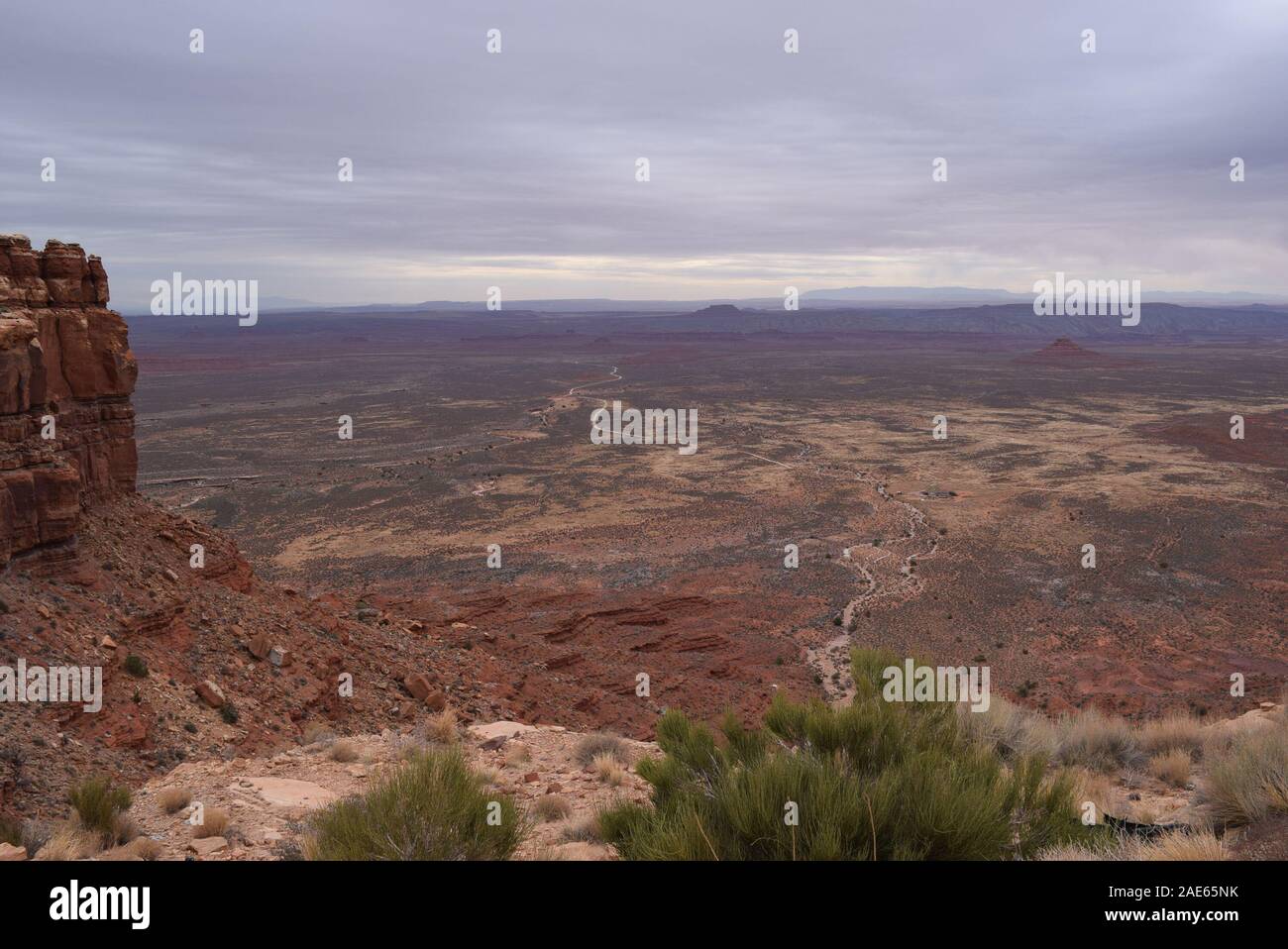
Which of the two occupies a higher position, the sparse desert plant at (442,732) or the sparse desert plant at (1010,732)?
the sparse desert plant at (1010,732)

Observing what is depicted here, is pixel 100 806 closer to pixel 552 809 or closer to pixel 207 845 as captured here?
pixel 207 845

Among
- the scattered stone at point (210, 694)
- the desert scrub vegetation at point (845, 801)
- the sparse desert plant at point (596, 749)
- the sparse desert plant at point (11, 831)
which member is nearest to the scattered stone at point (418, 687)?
the scattered stone at point (210, 694)

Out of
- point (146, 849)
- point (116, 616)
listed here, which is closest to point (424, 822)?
point (146, 849)

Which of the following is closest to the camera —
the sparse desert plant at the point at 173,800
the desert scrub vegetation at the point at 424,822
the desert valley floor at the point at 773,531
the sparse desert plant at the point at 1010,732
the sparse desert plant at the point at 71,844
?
the desert scrub vegetation at the point at 424,822

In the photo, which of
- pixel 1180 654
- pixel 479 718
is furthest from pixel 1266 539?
pixel 479 718

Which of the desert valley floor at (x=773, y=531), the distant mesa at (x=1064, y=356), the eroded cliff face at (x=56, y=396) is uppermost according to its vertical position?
the distant mesa at (x=1064, y=356)

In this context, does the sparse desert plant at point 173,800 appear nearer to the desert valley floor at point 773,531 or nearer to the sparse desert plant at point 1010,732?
the desert valley floor at point 773,531
